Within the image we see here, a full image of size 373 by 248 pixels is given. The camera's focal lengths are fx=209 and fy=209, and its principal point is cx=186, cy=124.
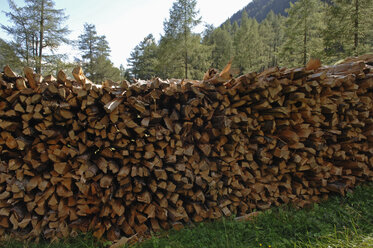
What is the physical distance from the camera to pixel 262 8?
122m

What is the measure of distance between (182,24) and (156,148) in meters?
16.8

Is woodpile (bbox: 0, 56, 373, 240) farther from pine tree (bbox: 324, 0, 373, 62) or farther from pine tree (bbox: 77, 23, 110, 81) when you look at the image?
pine tree (bbox: 77, 23, 110, 81)

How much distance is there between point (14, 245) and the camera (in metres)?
1.99

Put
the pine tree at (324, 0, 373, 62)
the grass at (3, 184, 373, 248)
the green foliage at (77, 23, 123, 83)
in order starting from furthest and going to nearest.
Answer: the green foliage at (77, 23, 123, 83) < the pine tree at (324, 0, 373, 62) < the grass at (3, 184, 373, 248)

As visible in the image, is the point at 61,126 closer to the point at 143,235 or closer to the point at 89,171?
the point at 89,171

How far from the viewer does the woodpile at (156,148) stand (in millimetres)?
2047

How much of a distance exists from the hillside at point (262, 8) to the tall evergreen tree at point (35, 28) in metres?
100

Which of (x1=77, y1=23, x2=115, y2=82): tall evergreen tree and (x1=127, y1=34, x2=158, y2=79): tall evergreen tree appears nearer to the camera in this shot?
(x1=77, y1=23, x2=115, y2=82): tall evergreen tree

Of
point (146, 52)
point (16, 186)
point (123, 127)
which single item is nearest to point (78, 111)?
point (123, 127)

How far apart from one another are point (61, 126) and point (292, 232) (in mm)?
2624

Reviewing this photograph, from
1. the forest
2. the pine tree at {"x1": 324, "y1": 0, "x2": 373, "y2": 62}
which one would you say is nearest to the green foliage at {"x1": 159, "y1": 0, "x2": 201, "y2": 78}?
the forest

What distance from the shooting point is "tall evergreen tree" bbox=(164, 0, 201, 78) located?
1661 cm

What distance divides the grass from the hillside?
110987mm

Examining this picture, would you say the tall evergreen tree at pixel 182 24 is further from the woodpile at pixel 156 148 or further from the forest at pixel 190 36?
the woodpile at pixel 156 148
